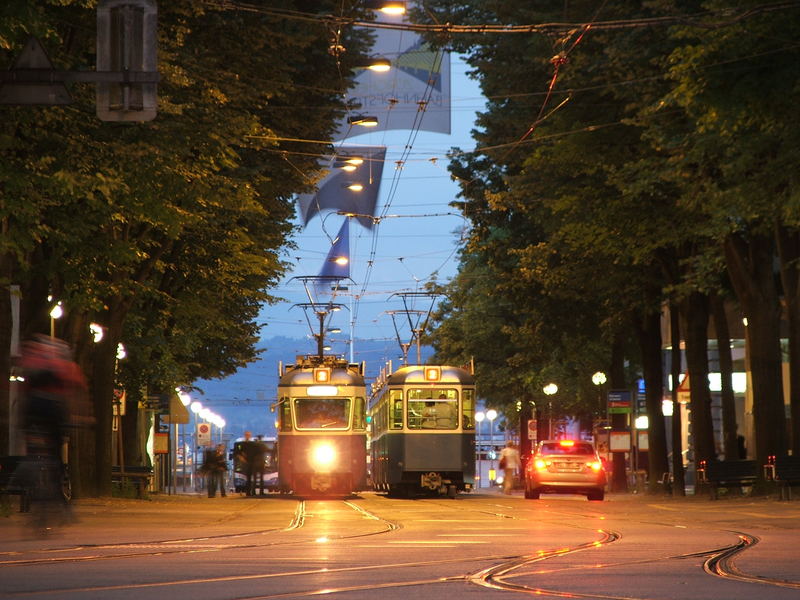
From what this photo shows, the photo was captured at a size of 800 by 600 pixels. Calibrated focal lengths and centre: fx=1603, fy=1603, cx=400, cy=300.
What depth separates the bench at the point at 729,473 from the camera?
1275 inches

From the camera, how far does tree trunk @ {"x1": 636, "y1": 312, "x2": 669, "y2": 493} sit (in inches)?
1642

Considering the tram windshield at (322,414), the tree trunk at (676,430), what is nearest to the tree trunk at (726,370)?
the tree trunk at (676,430)

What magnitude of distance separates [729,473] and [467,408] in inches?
324

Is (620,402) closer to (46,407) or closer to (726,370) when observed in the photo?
(726,370)

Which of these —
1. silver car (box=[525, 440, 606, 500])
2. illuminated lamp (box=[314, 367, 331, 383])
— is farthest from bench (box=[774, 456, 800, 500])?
illuminated lamp (box=[314, 367, 331, 383])

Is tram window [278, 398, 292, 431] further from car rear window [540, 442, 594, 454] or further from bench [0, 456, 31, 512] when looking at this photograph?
bench [0, 456, 31, 512]

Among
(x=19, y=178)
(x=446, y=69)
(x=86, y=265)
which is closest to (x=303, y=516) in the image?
(x=86, y=265)

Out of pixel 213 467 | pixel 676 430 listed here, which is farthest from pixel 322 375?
pixel 676 430

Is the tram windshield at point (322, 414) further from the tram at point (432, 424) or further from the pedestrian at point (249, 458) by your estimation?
the pedestrian at point (249, 458)

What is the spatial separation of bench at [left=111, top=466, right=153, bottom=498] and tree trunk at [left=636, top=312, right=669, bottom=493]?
43.3 feet

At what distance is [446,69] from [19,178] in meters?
36.7

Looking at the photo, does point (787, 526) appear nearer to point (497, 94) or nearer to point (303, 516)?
point (303, 516)

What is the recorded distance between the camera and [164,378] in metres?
39.3

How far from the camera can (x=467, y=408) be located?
128 ft
